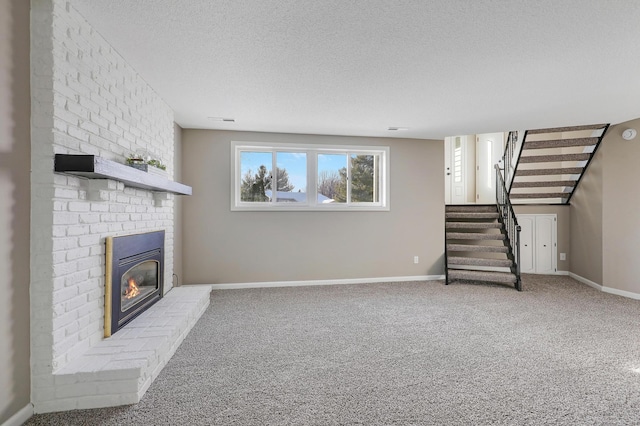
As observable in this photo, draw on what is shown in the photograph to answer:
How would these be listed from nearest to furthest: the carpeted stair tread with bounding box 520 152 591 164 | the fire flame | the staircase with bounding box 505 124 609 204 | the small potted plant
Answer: the small potted plant < the fire flame < the staircase with bounding box 505 124 609 204 < the carpeted stair tread with bounding box 520 152 591 164

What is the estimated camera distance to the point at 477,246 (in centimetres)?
521

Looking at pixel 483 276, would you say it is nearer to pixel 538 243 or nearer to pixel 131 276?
pixel 538 243

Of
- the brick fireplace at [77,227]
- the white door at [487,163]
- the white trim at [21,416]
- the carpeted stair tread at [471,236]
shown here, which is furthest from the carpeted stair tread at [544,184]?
the white trim at [21,416]

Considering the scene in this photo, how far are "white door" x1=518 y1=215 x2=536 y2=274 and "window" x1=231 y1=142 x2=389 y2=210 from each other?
2.91m

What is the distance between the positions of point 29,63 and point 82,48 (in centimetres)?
43

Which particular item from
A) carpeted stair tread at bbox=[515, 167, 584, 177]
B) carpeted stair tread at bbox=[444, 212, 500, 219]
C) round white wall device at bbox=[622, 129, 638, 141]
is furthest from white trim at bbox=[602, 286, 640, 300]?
Result: round white wall device at bbox=[622, 129, 638, 141]

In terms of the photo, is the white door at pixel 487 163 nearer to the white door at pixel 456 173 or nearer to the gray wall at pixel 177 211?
the white door at pixel 456 173

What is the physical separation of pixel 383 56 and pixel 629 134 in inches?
169

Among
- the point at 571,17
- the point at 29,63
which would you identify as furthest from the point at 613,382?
the point at 29,63

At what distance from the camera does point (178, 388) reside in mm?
2035

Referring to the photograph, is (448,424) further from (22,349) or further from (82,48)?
(82,48)

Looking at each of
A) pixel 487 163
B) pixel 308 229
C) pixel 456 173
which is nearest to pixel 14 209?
pixel 308 229

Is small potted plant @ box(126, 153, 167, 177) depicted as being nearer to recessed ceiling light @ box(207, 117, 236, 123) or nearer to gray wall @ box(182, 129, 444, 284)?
recessed ceiling light @ box(207, 117, 236, 123)

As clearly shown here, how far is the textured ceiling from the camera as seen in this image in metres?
1.95
